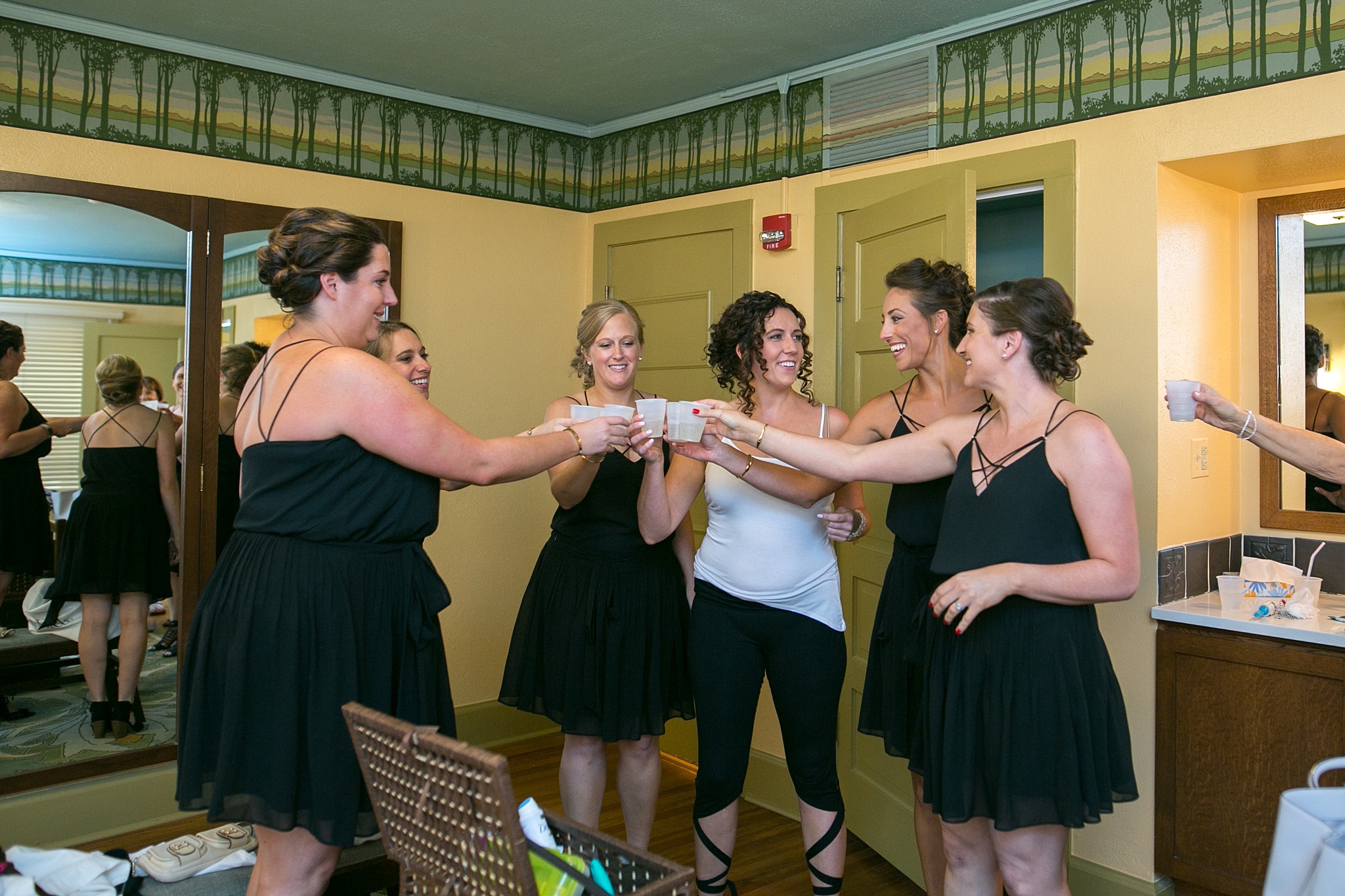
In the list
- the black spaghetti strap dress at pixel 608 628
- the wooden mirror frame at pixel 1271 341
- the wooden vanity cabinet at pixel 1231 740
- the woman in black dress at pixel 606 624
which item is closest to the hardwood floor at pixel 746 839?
the woman in black dress at pixel 606 624

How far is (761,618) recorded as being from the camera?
2406 mm

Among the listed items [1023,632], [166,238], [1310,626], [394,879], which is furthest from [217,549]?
[1310,626]

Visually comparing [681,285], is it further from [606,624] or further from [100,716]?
[100,716]

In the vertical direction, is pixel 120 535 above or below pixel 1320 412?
below

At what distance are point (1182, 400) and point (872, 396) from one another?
4.17ft

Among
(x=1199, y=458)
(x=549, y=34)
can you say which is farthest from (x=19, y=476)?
(x=1199, y=458)

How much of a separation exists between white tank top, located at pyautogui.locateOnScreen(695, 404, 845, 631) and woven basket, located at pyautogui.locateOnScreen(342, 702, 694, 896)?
0.92 metres

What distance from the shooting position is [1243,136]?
267 centimetres

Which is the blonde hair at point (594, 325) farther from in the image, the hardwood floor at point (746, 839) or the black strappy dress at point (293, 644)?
the hardwood floor at point (746, 839)

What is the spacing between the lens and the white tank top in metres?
2.40

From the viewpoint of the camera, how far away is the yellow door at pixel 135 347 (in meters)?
3.28

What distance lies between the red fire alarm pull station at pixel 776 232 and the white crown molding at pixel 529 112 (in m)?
0.50

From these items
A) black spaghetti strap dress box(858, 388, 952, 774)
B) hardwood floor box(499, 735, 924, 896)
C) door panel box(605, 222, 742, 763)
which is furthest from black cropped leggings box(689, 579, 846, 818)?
door panel box(605, 222, 742, 763)

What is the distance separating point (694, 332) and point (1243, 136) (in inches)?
83.8
